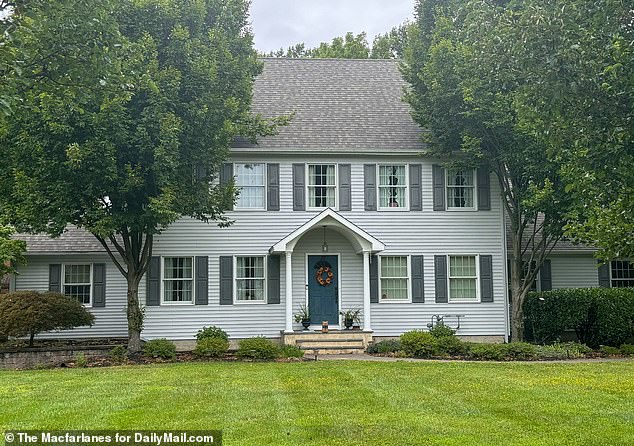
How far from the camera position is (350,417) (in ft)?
27.9

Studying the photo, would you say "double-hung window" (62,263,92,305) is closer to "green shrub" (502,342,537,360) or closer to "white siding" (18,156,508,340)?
"white siding" (18,156,508,340)

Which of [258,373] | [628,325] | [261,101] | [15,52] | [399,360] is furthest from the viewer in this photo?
[261,101]

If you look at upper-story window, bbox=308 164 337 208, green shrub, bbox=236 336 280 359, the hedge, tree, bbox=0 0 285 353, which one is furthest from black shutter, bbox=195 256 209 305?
the hedge

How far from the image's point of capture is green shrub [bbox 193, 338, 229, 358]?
55.1 feet

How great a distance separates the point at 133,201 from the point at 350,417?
30.6ft

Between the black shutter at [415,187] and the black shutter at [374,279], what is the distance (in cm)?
184

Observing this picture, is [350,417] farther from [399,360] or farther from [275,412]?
[399,360]

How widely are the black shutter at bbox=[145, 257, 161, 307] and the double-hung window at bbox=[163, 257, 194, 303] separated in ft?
0.55

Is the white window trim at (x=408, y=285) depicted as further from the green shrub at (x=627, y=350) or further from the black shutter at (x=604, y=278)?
the black shutter at (x=604, y=278)

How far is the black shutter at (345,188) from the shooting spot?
19797 millimetres

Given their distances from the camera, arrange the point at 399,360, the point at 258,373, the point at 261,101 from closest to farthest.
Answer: the point at 258,373 < the point at 399,360 < the point at 261,101

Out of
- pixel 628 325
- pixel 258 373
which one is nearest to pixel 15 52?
pixel 258 373

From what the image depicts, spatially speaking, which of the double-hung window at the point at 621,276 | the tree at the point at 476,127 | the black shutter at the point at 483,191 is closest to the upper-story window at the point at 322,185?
the tree at the point at 476,127

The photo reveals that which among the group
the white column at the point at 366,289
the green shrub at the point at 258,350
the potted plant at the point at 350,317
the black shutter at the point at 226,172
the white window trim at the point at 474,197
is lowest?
the green shrub at the point at 258,350
